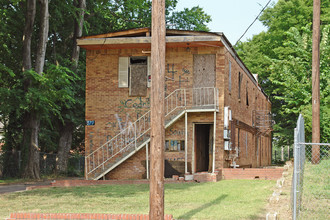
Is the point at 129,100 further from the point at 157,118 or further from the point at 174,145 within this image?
A: the point at 157,118

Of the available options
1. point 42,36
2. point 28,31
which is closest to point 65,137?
point 42,36

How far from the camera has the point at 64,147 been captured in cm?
3131

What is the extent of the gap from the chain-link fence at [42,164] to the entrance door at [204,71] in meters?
11.9

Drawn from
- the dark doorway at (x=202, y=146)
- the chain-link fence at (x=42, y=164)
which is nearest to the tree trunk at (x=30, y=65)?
the chain-link fence at (x=42, y=164)

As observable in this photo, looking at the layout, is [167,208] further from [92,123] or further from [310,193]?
[92,123]

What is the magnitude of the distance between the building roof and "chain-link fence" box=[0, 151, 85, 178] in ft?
30.2

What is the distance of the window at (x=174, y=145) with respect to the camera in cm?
2214

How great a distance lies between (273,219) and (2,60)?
21149 millimetres

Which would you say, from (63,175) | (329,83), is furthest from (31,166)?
(329,83)

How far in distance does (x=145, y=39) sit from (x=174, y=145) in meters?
5.25

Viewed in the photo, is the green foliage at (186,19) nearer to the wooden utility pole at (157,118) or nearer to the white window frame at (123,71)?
the white window frame at (123,71)

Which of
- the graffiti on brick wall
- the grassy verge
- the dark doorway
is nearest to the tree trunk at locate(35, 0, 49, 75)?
the graffiti on brick wall

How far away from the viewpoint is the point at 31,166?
2561cm

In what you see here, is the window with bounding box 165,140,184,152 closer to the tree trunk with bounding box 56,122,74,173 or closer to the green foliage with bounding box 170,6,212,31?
the tree trunk with bounding box 56,122,74,173
